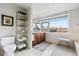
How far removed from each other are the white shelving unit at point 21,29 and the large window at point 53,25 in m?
0.30

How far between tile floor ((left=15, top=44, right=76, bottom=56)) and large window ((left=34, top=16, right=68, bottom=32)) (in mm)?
444

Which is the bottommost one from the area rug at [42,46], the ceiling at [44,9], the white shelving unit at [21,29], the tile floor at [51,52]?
the tile floor at [51,52]

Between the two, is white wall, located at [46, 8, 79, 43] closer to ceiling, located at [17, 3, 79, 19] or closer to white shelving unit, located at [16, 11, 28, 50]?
ceiling, located at [17, 3, 79, 19]

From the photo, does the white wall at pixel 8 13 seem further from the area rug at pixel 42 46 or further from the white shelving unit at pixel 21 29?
the area rug at pixel 42 46

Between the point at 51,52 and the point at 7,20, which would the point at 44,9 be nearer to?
the point at 7,20

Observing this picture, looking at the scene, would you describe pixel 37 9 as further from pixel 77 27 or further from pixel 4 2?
pixel 77 27

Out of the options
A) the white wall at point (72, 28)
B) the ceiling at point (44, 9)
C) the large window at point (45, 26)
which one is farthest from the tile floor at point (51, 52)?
the ceiling at point (44, 9)

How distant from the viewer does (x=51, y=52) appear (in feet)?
5.47

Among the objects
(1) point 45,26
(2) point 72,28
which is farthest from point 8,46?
(2) point 72,28

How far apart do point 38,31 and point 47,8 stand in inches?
24.5

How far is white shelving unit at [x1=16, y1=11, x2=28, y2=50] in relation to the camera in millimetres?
1777

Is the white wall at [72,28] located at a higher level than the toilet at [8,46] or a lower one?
higher

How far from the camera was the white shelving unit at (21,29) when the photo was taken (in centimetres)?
178

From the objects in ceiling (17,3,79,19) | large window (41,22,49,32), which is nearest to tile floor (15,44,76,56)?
large window (41,22,49,32)
